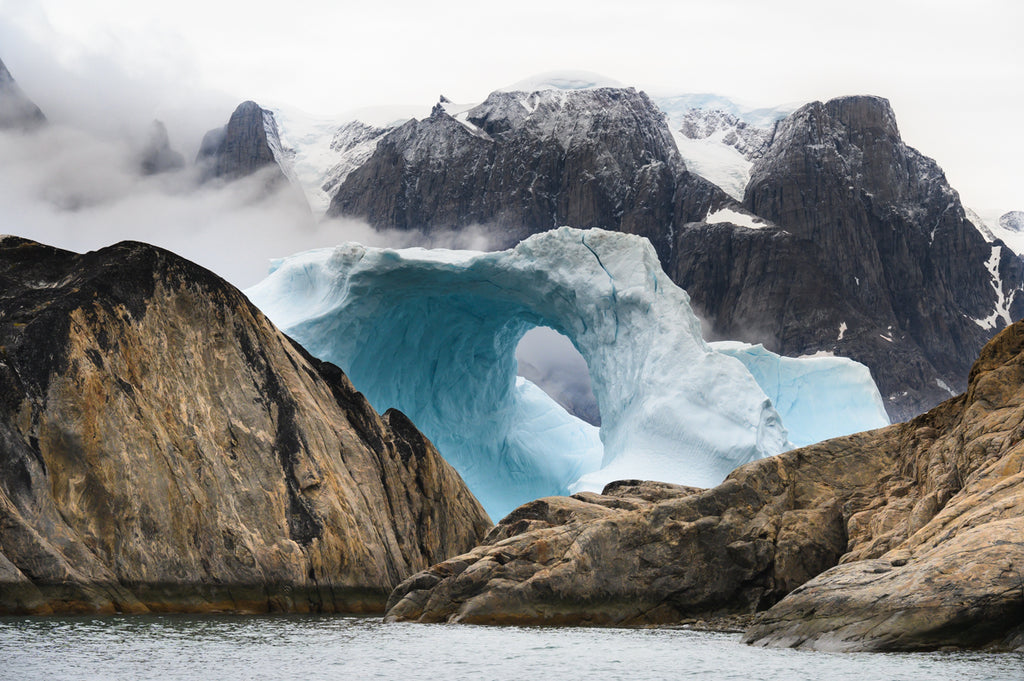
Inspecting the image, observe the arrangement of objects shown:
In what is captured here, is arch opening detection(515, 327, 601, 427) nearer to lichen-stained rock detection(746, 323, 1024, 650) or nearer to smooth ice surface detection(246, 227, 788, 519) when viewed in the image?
smooth ice surface detection(246, 227, 788, 519)

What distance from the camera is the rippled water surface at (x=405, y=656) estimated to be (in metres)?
9.06

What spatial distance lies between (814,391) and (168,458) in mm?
27902

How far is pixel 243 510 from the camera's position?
15953 millimetres

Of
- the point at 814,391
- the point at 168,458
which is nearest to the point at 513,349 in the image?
the point at 814,391

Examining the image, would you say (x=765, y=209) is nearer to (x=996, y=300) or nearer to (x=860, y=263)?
(x=860, y=263)

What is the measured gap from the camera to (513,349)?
109 feet

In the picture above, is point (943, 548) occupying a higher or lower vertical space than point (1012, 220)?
lower

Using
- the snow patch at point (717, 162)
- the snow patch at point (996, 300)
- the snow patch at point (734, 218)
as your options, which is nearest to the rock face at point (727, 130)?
the snow patch at point (717, 162)

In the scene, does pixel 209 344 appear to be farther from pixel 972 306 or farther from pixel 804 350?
pixel 972 306

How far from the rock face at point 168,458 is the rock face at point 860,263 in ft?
199

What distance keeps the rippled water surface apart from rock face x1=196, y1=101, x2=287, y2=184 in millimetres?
75709

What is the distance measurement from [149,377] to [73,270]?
2328 millimetres

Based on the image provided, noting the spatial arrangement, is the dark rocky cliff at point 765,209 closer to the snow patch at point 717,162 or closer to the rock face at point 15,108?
the snow patch at point 717,162

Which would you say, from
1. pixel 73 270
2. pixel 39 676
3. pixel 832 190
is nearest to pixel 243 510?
pixel 73 270
